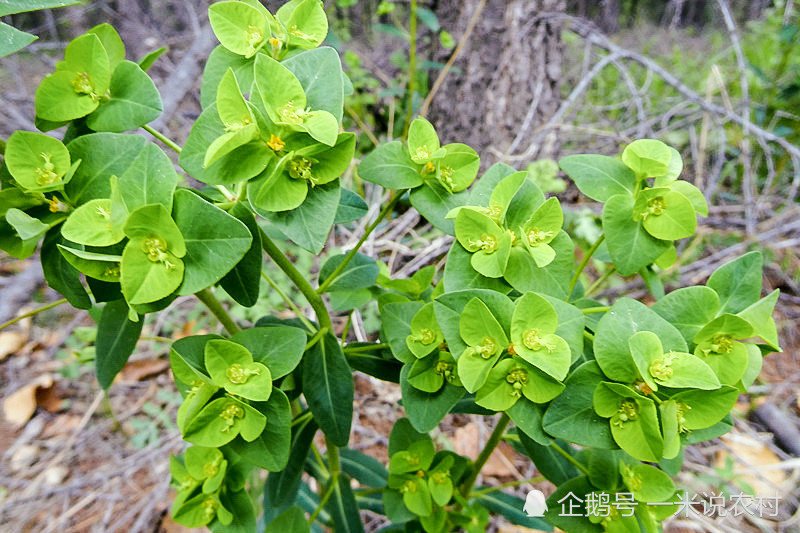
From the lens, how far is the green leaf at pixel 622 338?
66 centimetres

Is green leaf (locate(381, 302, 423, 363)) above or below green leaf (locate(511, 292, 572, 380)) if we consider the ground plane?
below

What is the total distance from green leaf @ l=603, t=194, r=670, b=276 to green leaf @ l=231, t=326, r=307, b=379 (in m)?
0.52

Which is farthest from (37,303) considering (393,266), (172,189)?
(172,189)

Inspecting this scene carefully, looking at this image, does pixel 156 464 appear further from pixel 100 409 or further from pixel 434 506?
pixel 434 506

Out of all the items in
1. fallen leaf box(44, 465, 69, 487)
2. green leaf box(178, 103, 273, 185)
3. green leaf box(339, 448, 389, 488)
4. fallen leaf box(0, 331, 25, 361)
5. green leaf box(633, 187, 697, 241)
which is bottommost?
fallen leaf box(44, 465, 69, 487)

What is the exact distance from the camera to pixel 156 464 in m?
1.79

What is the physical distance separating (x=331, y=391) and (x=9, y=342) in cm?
205

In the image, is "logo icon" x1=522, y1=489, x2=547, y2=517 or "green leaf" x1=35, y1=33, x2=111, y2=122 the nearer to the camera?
"green leaf" x1=35, y1=33, x2=111, y2=122

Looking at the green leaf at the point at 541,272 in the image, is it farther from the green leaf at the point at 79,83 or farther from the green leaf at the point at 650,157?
the green leaf at the point at 79,83

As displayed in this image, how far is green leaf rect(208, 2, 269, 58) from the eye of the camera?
69cm

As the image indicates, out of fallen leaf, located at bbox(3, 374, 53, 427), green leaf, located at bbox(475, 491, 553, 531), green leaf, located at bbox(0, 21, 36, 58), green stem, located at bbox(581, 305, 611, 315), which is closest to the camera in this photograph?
green leaf, located at bbox(0, 21, 36, 58)

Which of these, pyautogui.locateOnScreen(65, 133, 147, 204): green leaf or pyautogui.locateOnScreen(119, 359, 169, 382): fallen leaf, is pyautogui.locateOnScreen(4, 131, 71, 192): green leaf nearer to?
pyautogui.locateOnScreen(65, 133, 147, 204): green leaf

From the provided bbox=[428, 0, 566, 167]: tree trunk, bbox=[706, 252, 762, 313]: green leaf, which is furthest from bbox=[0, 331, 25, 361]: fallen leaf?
bbox=[706, 252, 762, 313]: green leaf

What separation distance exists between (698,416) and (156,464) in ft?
6.04
